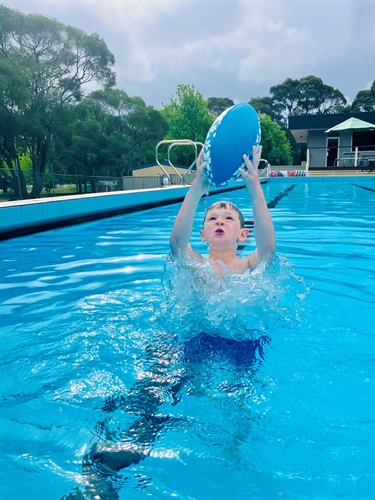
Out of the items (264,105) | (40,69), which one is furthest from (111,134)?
(264,105)

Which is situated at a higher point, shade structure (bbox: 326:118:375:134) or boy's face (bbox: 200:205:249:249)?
shade structure (bbox: 326:118:375:134)

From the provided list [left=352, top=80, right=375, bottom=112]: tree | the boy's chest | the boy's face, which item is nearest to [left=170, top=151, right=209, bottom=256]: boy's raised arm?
the boy's face

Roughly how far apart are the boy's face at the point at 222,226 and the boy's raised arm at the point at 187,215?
136 millimetres

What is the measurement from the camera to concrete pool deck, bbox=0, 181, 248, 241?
841 centimetres

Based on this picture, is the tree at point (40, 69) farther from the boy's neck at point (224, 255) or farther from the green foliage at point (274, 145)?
the green foliage at point (274, 145)

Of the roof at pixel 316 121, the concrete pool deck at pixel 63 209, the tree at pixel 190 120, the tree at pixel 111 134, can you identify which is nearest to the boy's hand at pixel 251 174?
the concrete pool deck at pixel 63 209

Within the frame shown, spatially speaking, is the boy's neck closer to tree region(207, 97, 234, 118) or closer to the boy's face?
the boy's face

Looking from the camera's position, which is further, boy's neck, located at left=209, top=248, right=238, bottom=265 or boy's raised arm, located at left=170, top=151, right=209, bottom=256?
boy's neck, located at left=209, top=248, right=238, bottom=265

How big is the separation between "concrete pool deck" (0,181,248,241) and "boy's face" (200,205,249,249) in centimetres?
609

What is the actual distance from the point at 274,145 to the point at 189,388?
55.3 meters

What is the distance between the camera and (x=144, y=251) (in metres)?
6.83

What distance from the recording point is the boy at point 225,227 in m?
2.84

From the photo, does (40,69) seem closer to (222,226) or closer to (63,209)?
(63,209)

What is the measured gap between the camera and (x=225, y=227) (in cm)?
307
